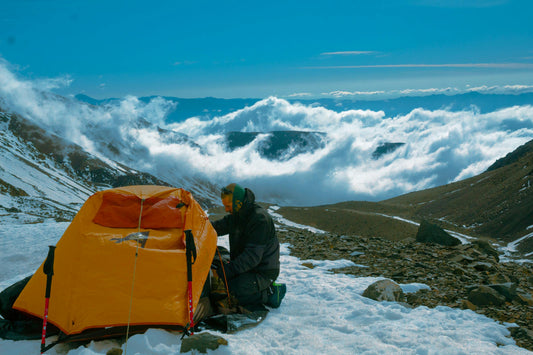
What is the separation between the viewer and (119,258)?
7477 millimetres

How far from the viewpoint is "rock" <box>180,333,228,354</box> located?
6645 millimetres

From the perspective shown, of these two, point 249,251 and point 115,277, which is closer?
point 115,277

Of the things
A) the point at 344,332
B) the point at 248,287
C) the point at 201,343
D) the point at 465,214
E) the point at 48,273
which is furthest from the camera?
the point at 465,214

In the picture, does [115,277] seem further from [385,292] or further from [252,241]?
[385,292]

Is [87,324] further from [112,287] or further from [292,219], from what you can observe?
[292,219]

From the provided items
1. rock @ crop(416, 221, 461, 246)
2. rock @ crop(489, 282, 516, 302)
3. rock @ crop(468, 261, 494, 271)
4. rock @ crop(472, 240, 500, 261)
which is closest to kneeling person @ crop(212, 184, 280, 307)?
rock @ crop(489, 282, 516, 302)

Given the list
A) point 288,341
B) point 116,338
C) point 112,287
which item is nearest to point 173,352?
point 116,338

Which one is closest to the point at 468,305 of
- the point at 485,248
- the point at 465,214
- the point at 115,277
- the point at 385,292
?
the point at 385,292

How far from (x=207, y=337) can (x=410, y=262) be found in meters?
10.4

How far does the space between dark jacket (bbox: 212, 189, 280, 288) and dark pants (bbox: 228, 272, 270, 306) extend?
0.12 meters

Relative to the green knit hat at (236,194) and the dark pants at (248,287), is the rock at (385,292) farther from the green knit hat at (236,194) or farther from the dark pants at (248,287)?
the green knit hat at (236,194)

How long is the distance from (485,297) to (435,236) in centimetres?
1090

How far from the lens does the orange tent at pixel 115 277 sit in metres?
7.23

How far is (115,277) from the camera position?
7406mm
